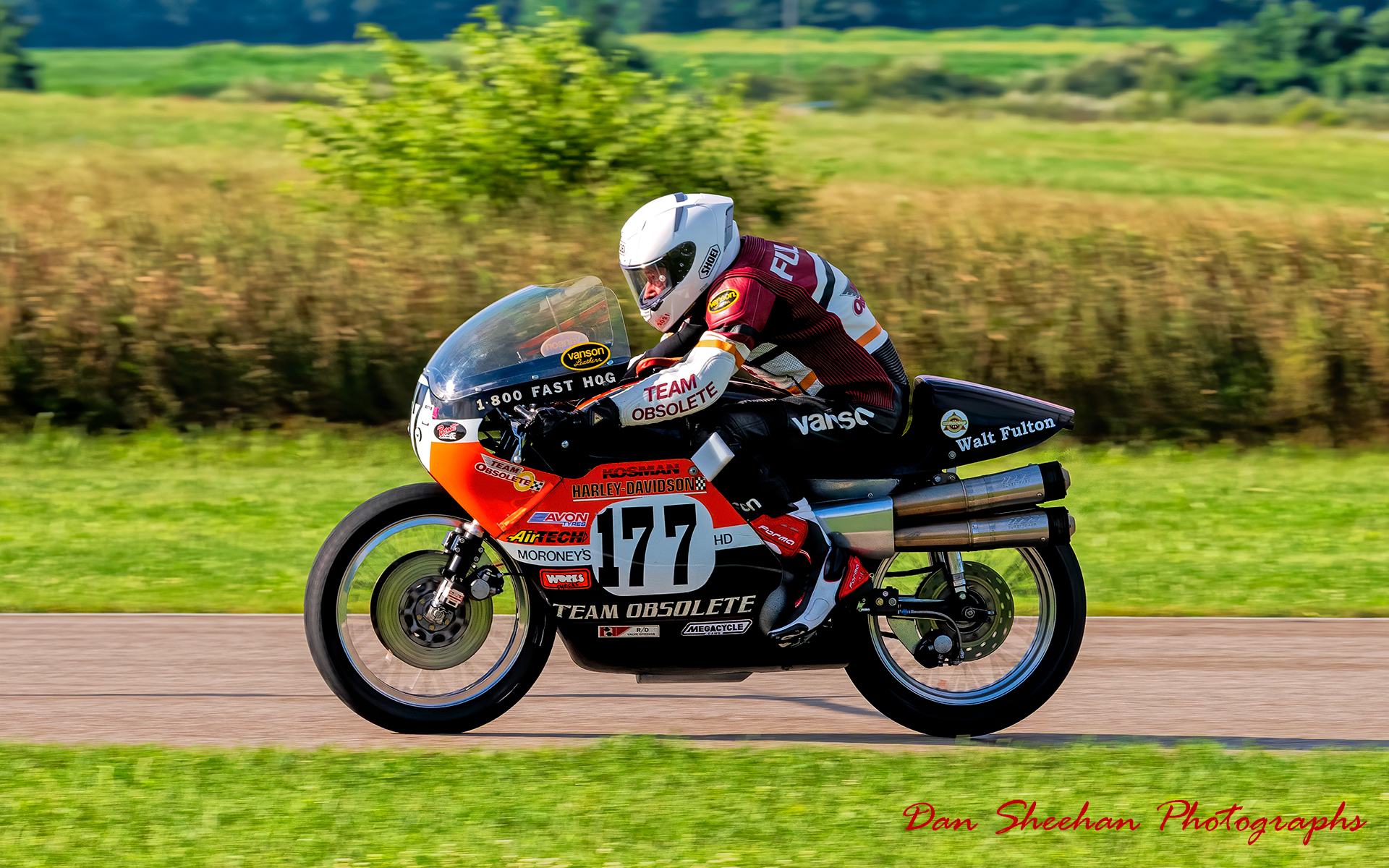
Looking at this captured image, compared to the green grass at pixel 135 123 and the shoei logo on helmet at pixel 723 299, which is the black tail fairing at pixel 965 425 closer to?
the shoei logo on helmet at pixel 723 299

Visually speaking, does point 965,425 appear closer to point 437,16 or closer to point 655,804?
point 655,804

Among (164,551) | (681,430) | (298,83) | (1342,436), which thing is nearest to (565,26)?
(1342,436)

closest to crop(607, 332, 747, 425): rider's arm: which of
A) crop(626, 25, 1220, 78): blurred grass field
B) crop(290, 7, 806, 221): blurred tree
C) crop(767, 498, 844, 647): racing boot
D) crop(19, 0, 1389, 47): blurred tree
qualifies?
crop(767, 498, 844, 647): racing boot

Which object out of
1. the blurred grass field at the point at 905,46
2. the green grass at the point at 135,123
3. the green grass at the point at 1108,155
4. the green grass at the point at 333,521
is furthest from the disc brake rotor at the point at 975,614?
the blurred grass field at the point at 905,46

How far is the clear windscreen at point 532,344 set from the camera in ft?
17.8

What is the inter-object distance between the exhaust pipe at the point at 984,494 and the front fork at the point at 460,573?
140cm

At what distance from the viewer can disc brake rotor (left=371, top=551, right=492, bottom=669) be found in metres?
5.51

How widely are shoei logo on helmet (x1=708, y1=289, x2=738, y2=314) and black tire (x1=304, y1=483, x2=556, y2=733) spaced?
1094 mm

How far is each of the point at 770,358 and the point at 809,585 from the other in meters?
0.78

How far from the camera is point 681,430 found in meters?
5.53

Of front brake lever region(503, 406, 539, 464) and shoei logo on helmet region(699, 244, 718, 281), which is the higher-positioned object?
shoei logo on helmet region(699, 244, 718, 281)

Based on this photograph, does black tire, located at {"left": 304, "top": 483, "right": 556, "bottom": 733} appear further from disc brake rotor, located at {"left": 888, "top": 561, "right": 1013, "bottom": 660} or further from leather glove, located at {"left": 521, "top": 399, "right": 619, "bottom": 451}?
disc brake rotor, located at {"left": 888, "top": 561, "right": 1013, "bottom": 660}

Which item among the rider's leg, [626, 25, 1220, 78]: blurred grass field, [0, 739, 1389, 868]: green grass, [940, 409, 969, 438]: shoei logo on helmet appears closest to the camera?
[0, 739, 1389, 868]: green grass

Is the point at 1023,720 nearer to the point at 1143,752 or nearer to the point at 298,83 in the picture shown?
the point at 1143,752
